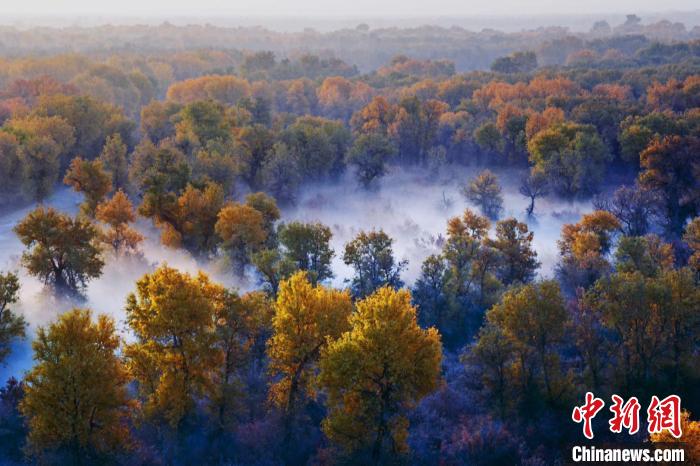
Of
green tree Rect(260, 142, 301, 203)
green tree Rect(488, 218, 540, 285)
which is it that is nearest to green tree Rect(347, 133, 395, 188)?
green tree Rect(260, 142, 301, 203)

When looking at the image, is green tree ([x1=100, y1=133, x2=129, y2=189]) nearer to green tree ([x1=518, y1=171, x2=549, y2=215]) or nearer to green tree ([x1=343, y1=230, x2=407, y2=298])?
green tree ([x1=343, y1=230, x2=407, y2=298])

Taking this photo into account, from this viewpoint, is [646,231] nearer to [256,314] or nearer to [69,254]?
[256,314]

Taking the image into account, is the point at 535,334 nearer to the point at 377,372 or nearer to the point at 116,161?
the point at 377,372

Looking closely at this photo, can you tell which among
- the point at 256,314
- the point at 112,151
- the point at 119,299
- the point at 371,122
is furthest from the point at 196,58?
the point at 256,314

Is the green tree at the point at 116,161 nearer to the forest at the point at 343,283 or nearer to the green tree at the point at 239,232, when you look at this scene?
the forest at the point at 343,283

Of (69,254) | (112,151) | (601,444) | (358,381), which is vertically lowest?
(601,444)
